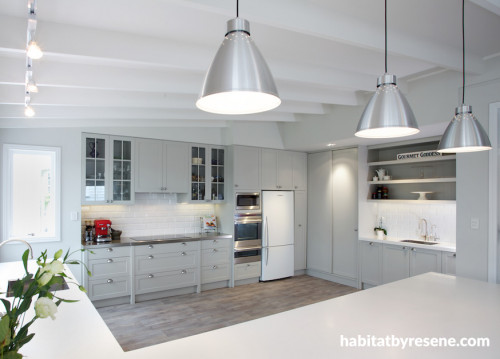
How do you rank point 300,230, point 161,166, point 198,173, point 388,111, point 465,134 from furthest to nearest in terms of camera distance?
point 300,230
point 198,173
point 161,166
point 465,134
point 388,111

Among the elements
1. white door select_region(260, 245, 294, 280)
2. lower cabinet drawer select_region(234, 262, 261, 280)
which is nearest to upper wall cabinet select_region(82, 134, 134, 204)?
lower cabinet drawer select_region(234, 262, 261, 280)

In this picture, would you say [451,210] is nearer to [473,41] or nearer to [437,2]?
[473,41]

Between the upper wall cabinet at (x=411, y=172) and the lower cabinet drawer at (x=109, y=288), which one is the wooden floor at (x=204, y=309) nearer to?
the lower cabinet drawer at (x=109, y=288)

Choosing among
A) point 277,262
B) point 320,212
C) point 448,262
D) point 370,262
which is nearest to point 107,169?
point 277,262

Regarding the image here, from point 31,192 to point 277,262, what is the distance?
407 cm

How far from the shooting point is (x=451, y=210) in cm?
507

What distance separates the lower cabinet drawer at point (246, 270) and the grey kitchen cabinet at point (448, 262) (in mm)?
2913

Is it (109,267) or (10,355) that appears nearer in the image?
(10,355)

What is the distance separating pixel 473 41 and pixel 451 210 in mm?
2783

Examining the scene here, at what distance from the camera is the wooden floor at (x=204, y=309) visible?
3.96 m

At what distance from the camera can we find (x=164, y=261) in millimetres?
5188

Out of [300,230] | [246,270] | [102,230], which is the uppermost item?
[102,230]

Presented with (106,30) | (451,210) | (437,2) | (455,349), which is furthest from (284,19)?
(451,210)

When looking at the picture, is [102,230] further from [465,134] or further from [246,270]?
[465,134]
